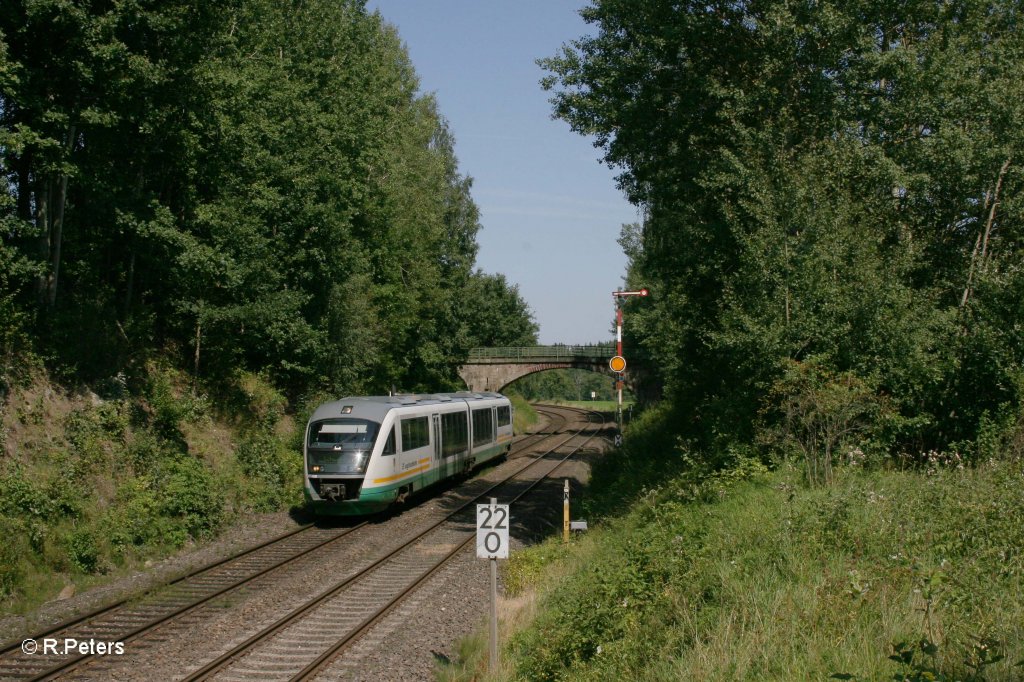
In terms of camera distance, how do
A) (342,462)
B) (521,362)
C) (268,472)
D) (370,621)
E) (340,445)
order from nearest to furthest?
(370,621), (342,462), (340,445), (268,472), (521,362)

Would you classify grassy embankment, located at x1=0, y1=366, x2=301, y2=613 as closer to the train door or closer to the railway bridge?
the train door

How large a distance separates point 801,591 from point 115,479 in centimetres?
1356

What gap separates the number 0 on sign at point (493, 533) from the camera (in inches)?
384

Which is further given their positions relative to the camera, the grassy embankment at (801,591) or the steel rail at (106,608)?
the steel rail at (106,608)

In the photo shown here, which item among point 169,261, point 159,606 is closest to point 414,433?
point 169,261

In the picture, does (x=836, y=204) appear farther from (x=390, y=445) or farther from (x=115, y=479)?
(x=115, y=479)

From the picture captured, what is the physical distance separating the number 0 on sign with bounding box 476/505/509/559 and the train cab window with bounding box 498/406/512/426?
21.8m

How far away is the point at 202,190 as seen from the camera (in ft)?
72.6

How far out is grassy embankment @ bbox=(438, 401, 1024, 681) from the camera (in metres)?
6.24

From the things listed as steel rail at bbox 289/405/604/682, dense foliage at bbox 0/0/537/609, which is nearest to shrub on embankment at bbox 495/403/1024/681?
steel rail at bbox 289/405/604/682

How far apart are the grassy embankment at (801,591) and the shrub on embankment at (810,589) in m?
0.02

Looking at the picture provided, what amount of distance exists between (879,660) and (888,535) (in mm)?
2627

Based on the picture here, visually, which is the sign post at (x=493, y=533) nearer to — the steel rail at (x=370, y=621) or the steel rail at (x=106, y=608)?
the steel rail at (x=370, y=621)

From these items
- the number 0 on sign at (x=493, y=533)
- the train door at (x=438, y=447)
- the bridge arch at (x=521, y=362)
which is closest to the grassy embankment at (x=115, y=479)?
the train door at (x=438, y=447)
